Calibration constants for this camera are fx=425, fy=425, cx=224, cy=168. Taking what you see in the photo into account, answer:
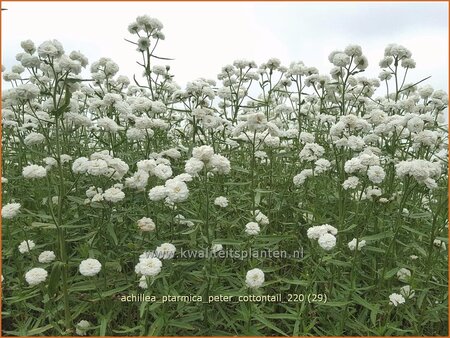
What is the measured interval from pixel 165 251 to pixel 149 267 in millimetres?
257

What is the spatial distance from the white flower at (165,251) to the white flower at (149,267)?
6.8 inches

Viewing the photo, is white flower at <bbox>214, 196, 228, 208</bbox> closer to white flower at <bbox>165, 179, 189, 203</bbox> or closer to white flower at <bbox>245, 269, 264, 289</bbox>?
white flower at <bbox>165, 179, 189, 203</bbox>

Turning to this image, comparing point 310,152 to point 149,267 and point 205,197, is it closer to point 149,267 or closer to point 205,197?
point 205,197

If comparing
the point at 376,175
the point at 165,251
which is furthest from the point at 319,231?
the point at 165,251

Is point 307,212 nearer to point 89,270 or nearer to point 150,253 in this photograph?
point 150,253

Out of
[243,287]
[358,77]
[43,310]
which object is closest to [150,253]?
[243,287]

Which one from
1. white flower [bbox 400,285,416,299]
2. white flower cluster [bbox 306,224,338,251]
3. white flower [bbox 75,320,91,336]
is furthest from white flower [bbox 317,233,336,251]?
white flower [bbox 75,320,91,336]

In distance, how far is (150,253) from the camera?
3.32 metres

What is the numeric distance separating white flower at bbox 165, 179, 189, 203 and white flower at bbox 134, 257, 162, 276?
1.62 ft

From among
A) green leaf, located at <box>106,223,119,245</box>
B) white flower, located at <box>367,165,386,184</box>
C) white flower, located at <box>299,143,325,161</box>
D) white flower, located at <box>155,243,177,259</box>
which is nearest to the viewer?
white flower, located at <box>155,243,177,259</box>

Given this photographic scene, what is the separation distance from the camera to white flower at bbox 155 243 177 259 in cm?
323

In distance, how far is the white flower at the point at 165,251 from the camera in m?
3.23

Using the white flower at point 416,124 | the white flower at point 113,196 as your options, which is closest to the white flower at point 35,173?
the white flower at point 113,196

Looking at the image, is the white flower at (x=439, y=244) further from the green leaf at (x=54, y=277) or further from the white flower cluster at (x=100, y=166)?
the green leaf at (x=54, y=277)
